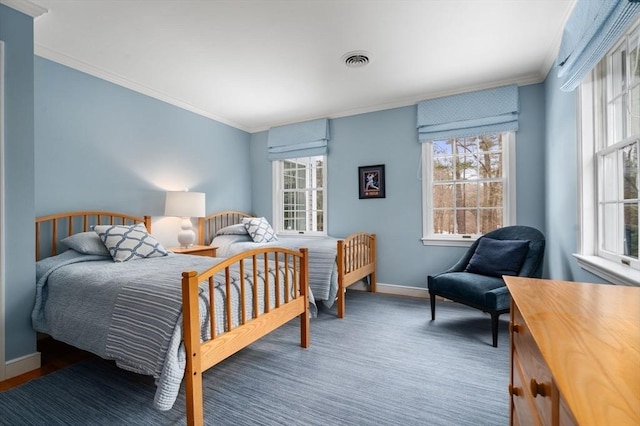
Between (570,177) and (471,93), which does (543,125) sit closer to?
(471,93)

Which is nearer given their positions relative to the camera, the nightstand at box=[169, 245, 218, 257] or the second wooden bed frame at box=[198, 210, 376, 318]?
the second wooden bed frame at box=[198, 210, 376, 318]

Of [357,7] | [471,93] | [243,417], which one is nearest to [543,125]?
[471,93]

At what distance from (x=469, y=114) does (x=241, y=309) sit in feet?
10.1

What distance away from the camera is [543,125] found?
10.0 ft

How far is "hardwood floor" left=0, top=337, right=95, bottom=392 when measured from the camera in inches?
74.5

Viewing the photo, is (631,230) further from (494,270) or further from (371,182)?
(371,182)

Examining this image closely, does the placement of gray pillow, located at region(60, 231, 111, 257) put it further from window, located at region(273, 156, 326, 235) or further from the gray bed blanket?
window, located at region(273, 156, 326, 235)

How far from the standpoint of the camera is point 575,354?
600 millimetres

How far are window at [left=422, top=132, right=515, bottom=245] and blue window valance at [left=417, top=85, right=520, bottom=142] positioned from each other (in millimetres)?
122

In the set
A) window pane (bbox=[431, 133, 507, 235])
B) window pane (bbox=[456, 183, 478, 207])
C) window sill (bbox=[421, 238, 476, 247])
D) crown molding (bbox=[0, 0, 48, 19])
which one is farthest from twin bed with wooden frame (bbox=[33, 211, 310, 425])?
window pane (bbox=[456, 183, 478, 207])

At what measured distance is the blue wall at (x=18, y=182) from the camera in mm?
1916

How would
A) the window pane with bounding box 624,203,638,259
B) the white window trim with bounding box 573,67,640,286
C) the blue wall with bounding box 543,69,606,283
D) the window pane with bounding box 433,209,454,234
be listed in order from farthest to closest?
the window pane with bounding box 433,209,454,234, the blue wall with bounding box 543,69,606,283, the white window trim with bounding box 573,67,640,286, the window pane with bounding box 624,203,638,259

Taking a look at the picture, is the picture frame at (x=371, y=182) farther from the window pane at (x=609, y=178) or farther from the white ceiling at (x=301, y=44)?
the window pane at (x=609, y=178)

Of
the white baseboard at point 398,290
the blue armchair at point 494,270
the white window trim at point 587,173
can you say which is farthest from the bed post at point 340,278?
the white window trim at point 587,173
